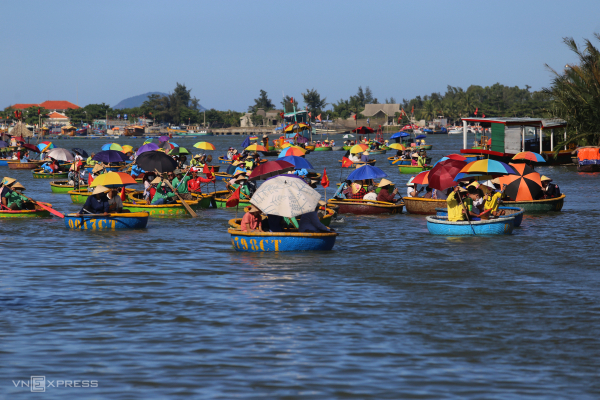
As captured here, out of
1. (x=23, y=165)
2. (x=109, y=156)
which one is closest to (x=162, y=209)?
(x=109, y=156)

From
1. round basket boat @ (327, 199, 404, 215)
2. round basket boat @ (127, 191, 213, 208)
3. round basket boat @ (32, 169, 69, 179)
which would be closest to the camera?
→ round basket boat @ (327, 199, 404, 215)

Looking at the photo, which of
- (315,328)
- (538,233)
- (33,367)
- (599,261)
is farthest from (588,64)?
(33,367)

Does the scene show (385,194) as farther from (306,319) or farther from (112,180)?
(306,319)

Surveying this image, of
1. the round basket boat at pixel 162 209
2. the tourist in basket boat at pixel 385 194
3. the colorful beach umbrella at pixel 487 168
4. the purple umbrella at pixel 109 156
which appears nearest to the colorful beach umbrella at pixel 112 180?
the round basket boat at pixel 162 209

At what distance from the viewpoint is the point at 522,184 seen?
26.7 meters

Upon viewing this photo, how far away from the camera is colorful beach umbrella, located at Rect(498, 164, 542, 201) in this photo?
26609 mm

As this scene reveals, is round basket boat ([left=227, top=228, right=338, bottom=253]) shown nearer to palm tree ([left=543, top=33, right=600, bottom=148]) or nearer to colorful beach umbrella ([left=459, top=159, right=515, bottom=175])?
colorful beach umbrella ([left=459, top=159, right=515, bottom=175])

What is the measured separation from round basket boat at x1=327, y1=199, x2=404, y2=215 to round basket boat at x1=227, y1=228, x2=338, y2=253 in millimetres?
8514

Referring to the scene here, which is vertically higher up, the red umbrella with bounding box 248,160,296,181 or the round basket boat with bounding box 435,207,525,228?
the red umbrella with bounding box 248,160,296,181

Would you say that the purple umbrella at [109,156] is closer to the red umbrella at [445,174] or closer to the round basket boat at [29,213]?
the round basket boat at [29,213]

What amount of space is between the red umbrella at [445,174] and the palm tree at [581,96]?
31.4 metres

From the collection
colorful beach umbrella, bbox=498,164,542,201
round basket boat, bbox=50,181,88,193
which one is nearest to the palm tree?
colorful beach umbrella, bbox=498,164,542,201

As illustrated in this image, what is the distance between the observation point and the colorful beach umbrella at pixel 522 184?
26.6 meters

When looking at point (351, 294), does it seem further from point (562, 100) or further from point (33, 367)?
point (562, 100)
